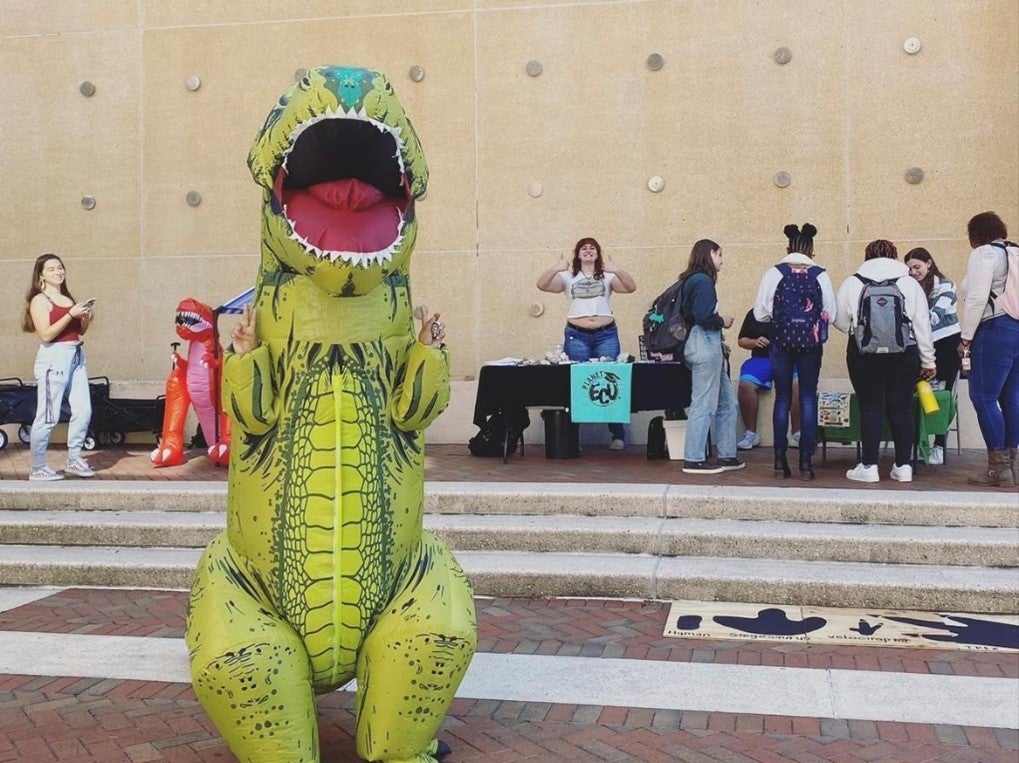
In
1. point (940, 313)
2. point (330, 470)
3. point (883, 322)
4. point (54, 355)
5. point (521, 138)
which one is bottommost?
point (330, 470)

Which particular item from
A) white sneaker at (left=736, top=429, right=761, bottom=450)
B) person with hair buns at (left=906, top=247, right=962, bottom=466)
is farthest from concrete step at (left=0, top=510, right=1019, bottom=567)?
white sneaker at (left=736, top=429, right=761, bottom=450)

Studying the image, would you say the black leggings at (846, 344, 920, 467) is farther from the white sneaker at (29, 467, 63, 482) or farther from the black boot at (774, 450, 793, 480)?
the white sneaker at (29, 467, 63, 482)

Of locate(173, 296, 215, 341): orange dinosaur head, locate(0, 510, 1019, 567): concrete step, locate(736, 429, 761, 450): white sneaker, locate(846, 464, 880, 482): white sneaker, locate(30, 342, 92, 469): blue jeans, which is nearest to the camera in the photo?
locate(0, 510, 1019, 567): concrete step

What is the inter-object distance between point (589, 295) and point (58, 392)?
15.1ft

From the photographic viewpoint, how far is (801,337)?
8.20 m

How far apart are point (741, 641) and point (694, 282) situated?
3.92 meters

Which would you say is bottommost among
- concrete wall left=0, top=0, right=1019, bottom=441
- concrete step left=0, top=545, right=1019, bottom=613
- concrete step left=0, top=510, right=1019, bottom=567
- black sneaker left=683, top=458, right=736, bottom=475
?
concrete step left=0, top=545, right=1019, bottom=613

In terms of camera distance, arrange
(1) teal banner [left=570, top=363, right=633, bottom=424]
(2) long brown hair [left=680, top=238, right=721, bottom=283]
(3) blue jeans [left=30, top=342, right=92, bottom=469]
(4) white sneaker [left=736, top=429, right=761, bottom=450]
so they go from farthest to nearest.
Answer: (4) white sneaker [left=736, top=429, right=761, bottom=450]
(1) teal banner [left=570, top=363, right=633, bottom=424]
(2) long brown hair [left=680, top=238, right=721, bottom=283]
(3) blue jeans [left=30, top=342, right=92, bottom=469]

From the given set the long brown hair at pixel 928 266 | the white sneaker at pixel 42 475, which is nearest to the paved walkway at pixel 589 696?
the white sneaker at pixel 42 475

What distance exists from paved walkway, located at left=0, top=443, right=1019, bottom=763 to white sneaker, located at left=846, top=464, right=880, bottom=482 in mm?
2907

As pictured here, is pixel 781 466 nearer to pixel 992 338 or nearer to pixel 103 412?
pixel 992 338

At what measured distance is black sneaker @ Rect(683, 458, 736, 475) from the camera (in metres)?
8.87

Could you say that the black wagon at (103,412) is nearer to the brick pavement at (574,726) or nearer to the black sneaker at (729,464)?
the black sneaker at (729,464)

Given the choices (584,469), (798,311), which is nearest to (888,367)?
(798,311)
